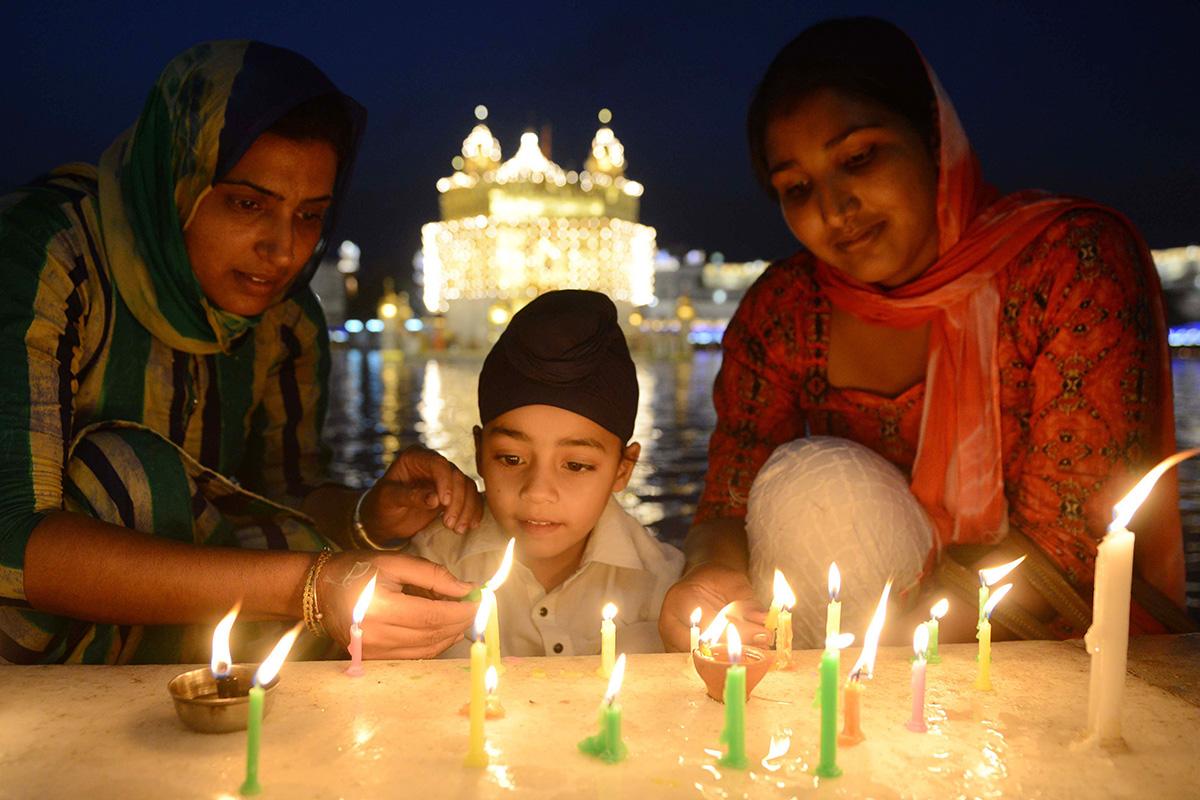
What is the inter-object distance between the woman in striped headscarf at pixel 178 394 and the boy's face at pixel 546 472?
0.16m

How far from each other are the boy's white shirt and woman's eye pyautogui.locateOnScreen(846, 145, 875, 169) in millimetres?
1099

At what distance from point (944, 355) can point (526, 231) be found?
3447 cm

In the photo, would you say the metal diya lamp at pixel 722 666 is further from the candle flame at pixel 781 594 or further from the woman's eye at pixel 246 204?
the woman's eye at pixel 246 204

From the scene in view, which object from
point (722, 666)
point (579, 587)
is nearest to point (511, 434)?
point (579, 587)

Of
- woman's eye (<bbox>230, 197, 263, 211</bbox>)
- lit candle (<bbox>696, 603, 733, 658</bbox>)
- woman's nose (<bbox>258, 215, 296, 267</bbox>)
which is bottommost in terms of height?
lit candle (<bbox>696, 603, 733, 658</bbox>)

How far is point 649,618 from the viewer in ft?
8.45

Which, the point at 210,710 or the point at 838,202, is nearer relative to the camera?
the point at 210,710

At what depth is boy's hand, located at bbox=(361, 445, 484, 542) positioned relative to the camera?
97.0 inches

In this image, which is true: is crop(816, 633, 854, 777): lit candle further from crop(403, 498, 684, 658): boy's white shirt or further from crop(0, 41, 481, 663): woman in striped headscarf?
crop(403, 498, 684, 658): boy's white shirt

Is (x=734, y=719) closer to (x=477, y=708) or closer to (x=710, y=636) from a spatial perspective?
(x=710, y=636)

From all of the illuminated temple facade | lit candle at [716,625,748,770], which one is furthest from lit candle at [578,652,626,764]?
the illuminated temple facade

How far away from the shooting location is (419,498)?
97.3 inches

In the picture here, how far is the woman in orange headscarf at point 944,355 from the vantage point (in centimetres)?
230

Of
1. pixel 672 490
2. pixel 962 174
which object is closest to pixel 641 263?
pixel 672 490
